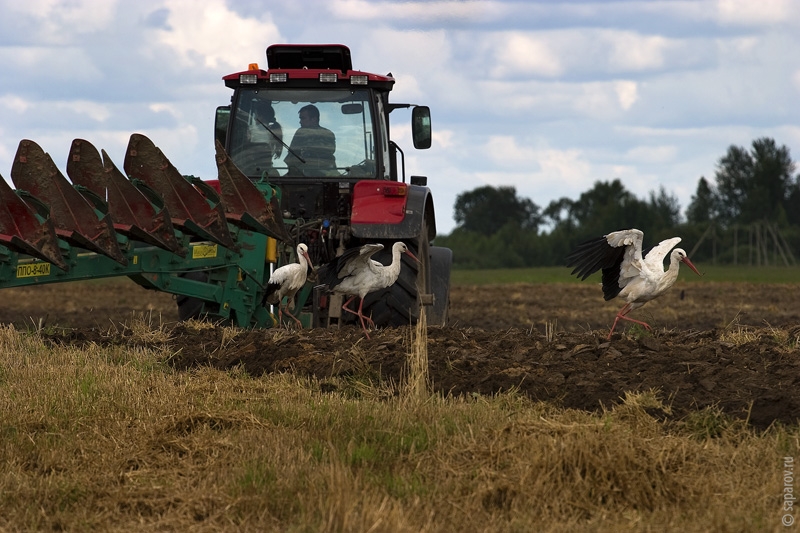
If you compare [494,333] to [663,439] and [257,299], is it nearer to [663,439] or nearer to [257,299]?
[257,299]

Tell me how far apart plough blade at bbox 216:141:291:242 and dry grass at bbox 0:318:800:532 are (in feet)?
8.66

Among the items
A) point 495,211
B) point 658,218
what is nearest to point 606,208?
point 658,218

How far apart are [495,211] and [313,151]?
76851 mm

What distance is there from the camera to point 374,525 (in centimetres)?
374

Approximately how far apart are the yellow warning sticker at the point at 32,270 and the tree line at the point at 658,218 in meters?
48.9

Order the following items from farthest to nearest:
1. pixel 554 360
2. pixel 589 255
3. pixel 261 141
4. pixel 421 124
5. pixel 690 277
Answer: pixel 690 277 < pixel 421 124 < pixel 261 141 < pixel 589 255 < pixel 554 360

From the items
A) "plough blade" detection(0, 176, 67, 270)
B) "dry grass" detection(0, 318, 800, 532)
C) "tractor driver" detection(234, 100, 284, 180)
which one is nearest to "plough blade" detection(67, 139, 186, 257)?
"plough blade" detection(0, 176, 67, 270)

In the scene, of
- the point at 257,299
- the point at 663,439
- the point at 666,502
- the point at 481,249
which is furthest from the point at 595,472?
the point at 481,249

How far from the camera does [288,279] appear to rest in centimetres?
890

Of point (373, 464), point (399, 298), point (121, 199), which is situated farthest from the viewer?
point (399, 298)

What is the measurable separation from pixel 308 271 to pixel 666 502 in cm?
573

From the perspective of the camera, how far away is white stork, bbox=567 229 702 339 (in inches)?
322

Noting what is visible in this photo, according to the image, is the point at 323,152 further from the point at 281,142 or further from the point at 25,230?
the point at 25,230

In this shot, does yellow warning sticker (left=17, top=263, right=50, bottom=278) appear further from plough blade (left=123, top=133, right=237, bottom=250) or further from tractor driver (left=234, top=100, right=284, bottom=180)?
tractor driver (left=234, top=100, right=284, bottom=180)
